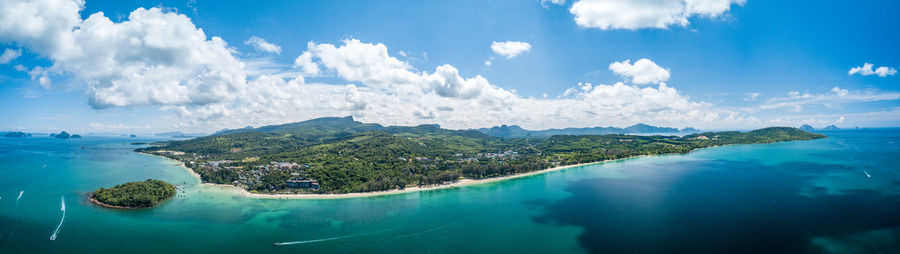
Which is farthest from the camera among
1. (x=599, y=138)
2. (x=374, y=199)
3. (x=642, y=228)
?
(x=599, y=138)

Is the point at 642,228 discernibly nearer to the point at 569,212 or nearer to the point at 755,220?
the point at 569,212

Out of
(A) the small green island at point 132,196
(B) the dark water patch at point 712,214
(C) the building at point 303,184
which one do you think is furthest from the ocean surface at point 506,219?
(C) the building at point 303,184

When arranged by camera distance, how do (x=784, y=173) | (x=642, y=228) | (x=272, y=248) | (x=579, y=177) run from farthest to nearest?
(x=579, y=177) < (x=784, y=173) < (x=642, y=228) < (x=272, y=248)

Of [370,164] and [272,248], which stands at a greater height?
[370,164]

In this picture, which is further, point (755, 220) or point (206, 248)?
point (755, 220)

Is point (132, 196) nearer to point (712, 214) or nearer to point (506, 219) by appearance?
point (506, 219)

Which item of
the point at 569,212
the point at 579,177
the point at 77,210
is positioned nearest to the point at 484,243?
the point at 569,212

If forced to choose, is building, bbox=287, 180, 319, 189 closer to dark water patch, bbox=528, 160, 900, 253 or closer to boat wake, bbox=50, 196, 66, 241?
boat wake, bbox=50, 196, 66, 241

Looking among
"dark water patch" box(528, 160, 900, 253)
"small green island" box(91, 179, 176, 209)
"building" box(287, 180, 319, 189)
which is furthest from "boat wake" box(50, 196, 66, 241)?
"dark water patch" box(528, 160, 900, 253)
